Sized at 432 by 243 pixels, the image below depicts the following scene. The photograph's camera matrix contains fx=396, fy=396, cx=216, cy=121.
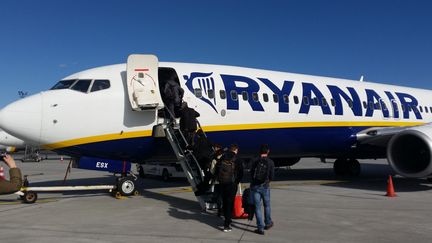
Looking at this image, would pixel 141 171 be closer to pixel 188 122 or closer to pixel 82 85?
pixel 82 85

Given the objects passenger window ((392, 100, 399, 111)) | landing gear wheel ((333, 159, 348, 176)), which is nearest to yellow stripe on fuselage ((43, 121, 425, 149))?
passenger window ((392, 100, 399, 111))

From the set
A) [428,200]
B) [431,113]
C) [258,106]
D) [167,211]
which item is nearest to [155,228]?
[167,211]

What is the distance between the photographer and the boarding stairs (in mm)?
9617

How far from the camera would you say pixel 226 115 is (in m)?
12.5

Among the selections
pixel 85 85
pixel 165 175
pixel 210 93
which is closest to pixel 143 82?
pixel 85 85

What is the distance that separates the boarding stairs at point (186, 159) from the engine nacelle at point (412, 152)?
282 inches

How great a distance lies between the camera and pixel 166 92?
11414 millimetres

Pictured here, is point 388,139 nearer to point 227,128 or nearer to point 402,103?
point 402,103

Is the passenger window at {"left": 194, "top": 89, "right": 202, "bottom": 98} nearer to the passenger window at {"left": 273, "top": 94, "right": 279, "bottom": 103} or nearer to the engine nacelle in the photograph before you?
the passenger window at {"left": 273, "top": 94, "right": 279, "bottom": 103}

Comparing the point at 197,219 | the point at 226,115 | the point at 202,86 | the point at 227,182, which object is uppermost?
the point at 202,86

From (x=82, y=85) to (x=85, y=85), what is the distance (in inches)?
3.4

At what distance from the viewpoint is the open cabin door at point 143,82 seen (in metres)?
11.0

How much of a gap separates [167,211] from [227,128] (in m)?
3.73

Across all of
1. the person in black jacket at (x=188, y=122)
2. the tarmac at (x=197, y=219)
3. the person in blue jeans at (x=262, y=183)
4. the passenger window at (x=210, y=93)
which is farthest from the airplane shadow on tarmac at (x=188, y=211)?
the passenger window at (x=210, y=93)
